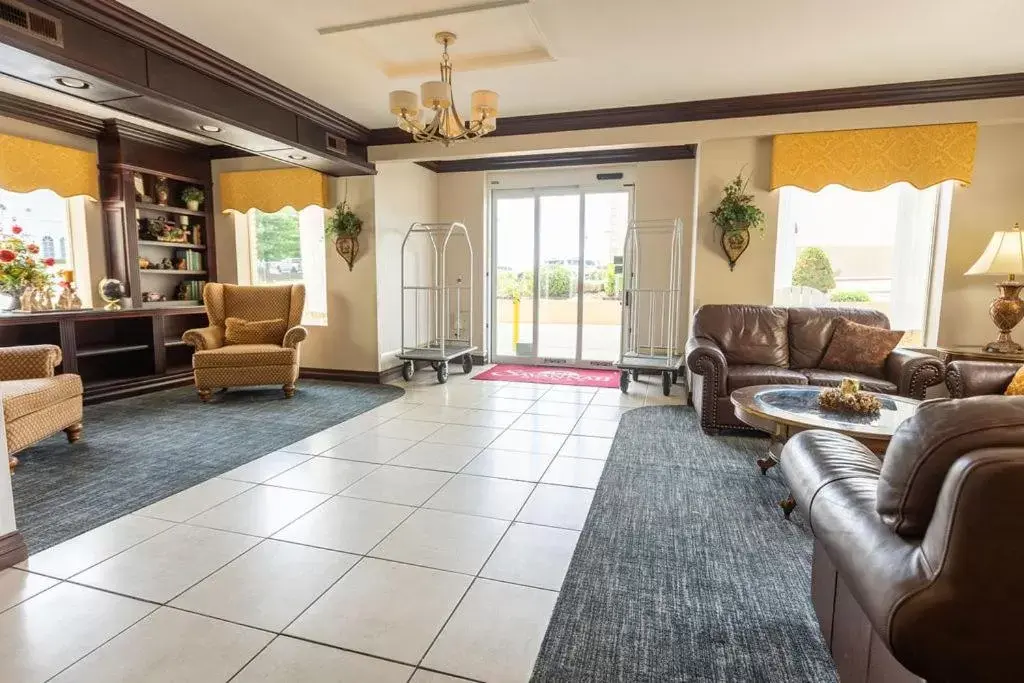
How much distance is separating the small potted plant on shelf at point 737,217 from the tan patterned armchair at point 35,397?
16.6ft

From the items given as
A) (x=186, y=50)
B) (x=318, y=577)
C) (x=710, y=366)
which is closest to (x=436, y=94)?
(x=186, y=50)

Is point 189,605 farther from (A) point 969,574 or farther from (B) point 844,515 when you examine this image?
(A) point 969,574

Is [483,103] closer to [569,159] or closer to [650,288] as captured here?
[569,159]

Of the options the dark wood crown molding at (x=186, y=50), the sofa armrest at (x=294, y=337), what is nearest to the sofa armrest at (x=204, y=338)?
the sofa armrest at (x=294, y=337)

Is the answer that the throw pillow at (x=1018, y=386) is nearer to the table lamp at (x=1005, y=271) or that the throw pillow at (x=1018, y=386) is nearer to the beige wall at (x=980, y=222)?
the table lamp at (x=1005, y=271)

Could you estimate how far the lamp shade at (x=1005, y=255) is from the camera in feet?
11.8

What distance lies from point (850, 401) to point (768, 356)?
65.5 inches

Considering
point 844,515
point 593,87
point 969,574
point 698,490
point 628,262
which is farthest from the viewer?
point 628,262

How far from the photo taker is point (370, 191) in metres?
5.60

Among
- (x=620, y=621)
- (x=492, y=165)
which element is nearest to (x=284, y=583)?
(x=620, y=621)

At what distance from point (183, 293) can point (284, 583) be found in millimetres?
5083

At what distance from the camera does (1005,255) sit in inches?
143

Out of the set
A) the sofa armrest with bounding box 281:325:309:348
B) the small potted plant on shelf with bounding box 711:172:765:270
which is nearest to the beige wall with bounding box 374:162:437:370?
the sofa armrest with bounding box 281:325:309:348

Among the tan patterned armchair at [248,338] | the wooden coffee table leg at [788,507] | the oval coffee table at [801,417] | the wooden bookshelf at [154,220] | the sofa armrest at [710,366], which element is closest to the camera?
the oval coffee table at [801,417]
